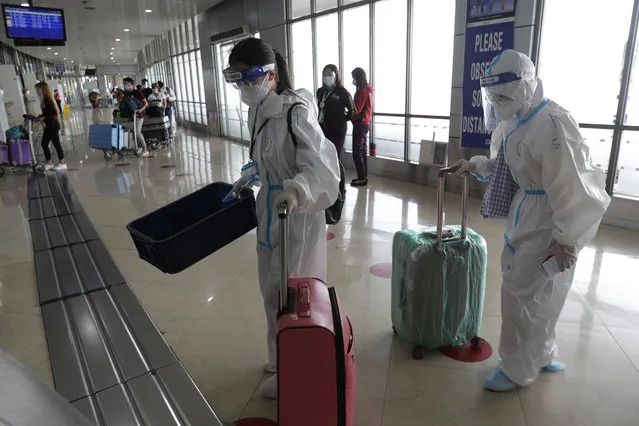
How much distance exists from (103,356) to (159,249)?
1.14 m

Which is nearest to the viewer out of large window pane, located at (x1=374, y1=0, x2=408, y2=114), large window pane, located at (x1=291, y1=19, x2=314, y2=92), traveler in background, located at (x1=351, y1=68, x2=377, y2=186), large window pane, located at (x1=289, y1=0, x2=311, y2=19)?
traveler in background, located at (x1=351, y1=68, x2=377, y2=186)

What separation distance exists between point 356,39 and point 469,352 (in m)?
6.42

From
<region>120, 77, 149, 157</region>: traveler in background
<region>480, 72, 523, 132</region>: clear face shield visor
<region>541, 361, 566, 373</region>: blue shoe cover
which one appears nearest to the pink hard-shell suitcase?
<region>480, 72, 523, 132</region>: clear face shield visor

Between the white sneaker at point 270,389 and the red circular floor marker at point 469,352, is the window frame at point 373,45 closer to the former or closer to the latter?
the red circular floor marker at point 469,352

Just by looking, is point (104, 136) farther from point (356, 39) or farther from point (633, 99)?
point (633, 99)

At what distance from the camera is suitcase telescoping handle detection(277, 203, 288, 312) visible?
4.49 ft

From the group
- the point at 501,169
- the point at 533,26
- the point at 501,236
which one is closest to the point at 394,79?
the point at 533,26

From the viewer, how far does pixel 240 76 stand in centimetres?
169

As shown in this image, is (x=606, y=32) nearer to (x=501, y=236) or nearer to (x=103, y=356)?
(x=501, y=236)

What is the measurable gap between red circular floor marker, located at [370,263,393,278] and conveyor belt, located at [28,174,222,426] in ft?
5.44

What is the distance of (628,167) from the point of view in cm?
473

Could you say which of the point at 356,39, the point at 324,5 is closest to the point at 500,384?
the point at 356,39

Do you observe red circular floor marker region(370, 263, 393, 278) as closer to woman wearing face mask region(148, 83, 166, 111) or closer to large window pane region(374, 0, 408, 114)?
large window pane region(374, 0, 408, 114)

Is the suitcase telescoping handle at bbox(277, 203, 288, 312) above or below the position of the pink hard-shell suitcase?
above
